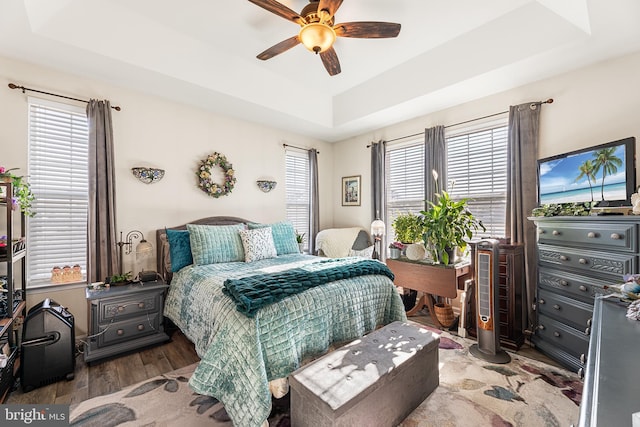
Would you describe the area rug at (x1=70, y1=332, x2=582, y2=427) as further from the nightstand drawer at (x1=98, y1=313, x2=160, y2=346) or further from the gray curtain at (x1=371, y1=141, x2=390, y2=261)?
the gray curtain at (x1=371, y1=141, x2=390, y2=261)

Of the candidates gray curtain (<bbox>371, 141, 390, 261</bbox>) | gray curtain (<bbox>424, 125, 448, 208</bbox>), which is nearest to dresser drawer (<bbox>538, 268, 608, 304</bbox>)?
gray curtain (<bbox>424, 125, 448, 208</bbox>)

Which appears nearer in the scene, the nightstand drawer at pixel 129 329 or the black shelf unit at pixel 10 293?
the black shelf unit at pixel 10 293

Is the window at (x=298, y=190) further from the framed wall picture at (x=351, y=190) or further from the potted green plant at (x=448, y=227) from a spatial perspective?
the potted green plant at (x=448, y=227)

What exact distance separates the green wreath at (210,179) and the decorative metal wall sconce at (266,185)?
1.31ft

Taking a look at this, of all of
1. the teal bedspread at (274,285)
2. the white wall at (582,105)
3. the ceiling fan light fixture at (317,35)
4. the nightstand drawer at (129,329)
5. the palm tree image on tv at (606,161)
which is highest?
the ceiling fan light fixture at (317,35)

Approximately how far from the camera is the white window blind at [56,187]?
2.52 m

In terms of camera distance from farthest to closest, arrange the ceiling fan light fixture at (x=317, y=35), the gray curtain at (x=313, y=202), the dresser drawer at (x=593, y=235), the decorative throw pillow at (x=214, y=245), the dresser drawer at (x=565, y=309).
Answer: the gray curtain at (x=313, y=202) → the decorative throw pillow at (x=214, y=245) → the dresser drawer at (x=565, y=309) → the ceiling fan light fixture at (x=317, y=35) → the dresser drawer at (x=593, y=235)

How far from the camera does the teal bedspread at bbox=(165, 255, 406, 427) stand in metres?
1.55

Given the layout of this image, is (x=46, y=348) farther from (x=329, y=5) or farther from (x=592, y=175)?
(x=592, y=175)

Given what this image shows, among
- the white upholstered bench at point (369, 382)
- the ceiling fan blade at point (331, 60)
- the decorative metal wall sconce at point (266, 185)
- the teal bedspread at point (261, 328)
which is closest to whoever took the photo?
the white upholstered bench at point (369, 382)

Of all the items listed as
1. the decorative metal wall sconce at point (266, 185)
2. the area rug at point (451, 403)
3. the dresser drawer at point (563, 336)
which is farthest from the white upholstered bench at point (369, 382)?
→ the decorative metal wall sconce at point (266, 185)

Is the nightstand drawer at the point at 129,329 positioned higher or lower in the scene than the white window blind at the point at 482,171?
lower

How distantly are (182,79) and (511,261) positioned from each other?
3.65m

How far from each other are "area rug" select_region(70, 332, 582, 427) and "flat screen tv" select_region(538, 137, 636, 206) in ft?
4.62
